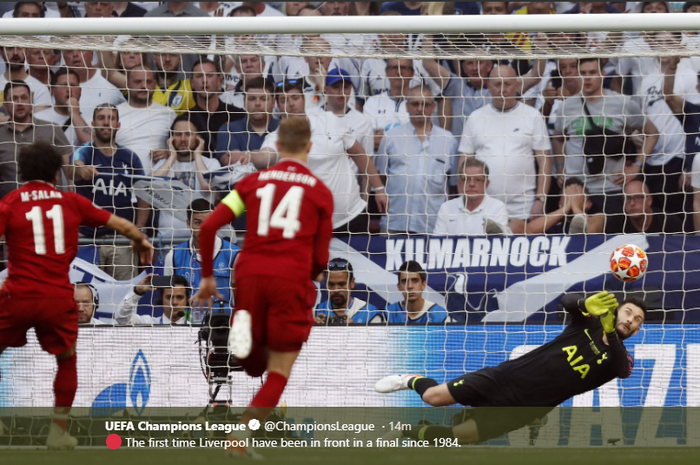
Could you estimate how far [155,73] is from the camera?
792 cm

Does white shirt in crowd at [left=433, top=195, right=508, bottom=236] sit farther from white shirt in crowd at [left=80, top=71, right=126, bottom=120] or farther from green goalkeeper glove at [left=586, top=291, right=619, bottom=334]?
white shirt in crowd at [left=80, top=71, right=126, bottom=120]

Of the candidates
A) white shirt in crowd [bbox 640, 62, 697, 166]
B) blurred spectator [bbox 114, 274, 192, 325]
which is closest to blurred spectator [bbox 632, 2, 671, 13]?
white shirt in crowd [bbox 640, 62, 697, 166]

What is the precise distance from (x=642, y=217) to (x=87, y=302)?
551cm

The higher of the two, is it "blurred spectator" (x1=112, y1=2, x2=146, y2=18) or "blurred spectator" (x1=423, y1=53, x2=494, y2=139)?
"blurred spectator" (x1=112, y1=2, x2=146, y2=18)

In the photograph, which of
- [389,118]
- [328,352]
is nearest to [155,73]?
[389,118]

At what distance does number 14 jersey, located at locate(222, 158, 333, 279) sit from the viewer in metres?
4.18

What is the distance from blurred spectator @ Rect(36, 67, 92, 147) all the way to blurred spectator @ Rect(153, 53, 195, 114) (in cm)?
79

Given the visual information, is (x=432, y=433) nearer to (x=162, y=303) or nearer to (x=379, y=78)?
(x=162, y=303)

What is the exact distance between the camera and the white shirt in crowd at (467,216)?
298 inches

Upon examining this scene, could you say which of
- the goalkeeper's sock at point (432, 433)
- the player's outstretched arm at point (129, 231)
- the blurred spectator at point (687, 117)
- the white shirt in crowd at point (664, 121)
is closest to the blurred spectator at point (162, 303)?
the player's outstretched arm at point (129, 231)

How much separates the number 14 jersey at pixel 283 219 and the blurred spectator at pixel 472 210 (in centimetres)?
333

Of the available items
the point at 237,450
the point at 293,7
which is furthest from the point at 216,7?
the point at 237,450

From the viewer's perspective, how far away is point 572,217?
7.74 meters

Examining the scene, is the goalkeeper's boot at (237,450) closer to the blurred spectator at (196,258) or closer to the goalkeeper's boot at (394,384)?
the goalkeeper's boot at (394,384)
